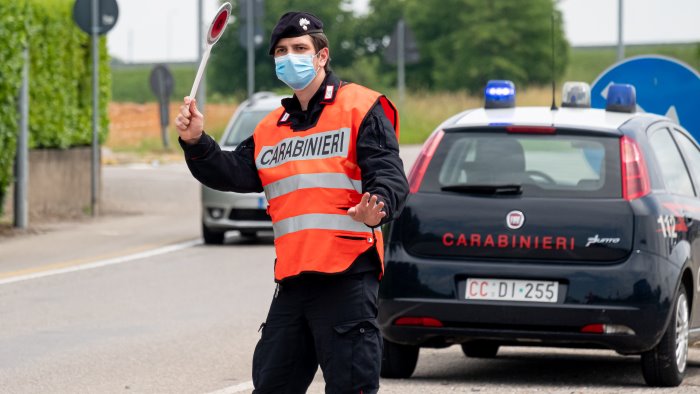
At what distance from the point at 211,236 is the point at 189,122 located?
44.9ft

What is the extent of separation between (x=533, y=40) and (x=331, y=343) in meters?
79.4

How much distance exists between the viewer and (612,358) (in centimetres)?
1081

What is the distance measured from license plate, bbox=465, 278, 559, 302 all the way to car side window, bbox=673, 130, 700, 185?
5.76 ft

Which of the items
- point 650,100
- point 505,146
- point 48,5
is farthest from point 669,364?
point 48,5

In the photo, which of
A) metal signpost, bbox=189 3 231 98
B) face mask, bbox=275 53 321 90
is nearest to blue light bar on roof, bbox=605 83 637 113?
face mask, bbox=275 53 321 90

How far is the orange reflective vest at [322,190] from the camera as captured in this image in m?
6.01

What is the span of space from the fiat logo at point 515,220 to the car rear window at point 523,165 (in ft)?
0.54

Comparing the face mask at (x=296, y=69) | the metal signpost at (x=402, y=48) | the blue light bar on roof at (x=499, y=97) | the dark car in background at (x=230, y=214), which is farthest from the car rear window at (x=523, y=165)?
the metal signpost at (x=402, y=48)

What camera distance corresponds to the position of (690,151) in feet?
34.7

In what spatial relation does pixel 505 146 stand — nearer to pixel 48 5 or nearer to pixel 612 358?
pixel 612 358

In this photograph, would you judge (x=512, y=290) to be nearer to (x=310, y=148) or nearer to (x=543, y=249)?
(x=543, y=249)

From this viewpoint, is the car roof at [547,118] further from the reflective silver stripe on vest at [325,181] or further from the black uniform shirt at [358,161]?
the reflective silver stripe on vest at [325,181]

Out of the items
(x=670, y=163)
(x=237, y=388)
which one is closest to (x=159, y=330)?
(x=237, y=388)

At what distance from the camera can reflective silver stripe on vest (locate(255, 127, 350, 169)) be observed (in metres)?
6.06
